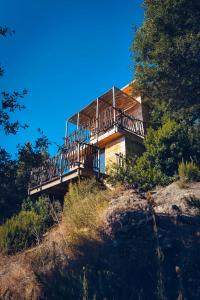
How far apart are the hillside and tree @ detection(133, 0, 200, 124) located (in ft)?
25.6

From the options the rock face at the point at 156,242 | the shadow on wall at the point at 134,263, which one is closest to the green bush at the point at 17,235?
the shadow on wall at the point at 134,263

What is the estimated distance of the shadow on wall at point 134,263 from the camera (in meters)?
6.55

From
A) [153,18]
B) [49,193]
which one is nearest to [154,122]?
[153,18]

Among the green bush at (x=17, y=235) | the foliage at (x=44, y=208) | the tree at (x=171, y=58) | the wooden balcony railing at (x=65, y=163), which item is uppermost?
the tree at (x=171, y=58)

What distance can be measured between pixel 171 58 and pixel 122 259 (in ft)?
37.3

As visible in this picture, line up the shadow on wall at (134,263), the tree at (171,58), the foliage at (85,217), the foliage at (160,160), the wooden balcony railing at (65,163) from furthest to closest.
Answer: the tree at (171,58), the wooden balcony railing at (65,163), the foliage at (160,160), the foliage at (85,217), the shadow on wall at (134,263)

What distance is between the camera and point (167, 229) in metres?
8.39

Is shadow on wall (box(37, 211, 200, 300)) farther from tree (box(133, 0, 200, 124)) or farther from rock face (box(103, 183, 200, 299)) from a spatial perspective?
tree (box(133, 0, 200, 124))

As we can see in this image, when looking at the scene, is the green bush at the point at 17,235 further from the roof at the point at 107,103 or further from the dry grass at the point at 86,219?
the roof at the point at 107,103

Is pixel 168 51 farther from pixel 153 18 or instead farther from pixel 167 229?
pixel 167 229

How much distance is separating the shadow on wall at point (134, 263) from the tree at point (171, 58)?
29.0ft

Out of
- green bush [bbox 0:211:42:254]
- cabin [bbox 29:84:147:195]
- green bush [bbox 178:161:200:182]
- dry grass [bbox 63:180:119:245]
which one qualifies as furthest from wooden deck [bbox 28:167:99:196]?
green bush [bbox 178:161:200:182]

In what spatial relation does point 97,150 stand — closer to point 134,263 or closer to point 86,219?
point 86,219

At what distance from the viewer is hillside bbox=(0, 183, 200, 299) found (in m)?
6.65
